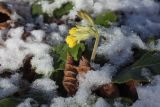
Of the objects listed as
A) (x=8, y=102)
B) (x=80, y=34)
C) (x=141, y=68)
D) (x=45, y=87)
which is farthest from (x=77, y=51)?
(x=8, y=102)

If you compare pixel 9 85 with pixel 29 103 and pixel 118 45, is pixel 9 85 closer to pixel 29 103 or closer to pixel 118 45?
pixel 29 103

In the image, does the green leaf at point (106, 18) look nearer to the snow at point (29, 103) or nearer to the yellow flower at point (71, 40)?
the yellow flower at point (71, 40)

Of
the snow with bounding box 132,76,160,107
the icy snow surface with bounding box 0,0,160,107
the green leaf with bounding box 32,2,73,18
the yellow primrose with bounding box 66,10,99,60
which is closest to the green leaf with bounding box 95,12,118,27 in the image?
the icy snow surface with bounding box 0,0,160,107

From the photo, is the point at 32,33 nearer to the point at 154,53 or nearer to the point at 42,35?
the point at 42,35

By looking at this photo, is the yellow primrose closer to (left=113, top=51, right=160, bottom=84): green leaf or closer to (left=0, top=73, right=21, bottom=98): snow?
(left=113, top=51, right=160, bottom=84): green leaf

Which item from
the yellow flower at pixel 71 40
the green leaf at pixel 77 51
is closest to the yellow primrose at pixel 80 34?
the yellow flower at pixel 71 40

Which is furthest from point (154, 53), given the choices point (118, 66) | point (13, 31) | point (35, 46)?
point (13, 31)
